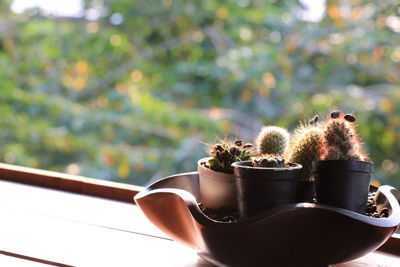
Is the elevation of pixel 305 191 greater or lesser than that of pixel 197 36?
lesser

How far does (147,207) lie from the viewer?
0.62 m

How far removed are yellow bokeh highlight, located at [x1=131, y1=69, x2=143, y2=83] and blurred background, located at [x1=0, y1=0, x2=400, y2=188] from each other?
0.04 feet

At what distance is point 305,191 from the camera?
607 millimetres

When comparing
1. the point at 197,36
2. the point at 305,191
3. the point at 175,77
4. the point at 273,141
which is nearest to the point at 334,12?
the point at 197,36

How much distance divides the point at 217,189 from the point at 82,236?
0.24m

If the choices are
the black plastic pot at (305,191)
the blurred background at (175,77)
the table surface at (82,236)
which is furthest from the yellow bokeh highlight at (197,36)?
the black plastic pot at (305,191)

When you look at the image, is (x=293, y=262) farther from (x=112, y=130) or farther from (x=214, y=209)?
(x=112, y=130)

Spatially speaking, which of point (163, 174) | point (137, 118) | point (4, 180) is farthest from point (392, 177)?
point (4, 180)

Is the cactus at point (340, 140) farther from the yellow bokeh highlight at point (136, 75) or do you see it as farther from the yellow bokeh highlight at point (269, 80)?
the yellow bokeh highlight at point (136, 75)

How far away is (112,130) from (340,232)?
2727 mm

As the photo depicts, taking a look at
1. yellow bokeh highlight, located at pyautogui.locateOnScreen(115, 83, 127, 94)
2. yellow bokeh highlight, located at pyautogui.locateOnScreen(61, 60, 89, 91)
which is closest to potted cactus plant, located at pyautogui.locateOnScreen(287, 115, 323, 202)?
yellow bokeh highlight, located at pyautogui.locateOnScreen(115, 83, 127, 94)

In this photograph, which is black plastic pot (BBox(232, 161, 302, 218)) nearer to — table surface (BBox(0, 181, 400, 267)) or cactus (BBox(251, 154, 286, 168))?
cactus (BBox(251, 154, 286, 168))

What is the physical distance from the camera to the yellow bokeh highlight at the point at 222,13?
3.07 meters

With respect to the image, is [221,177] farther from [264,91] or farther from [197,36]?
[197,36]
